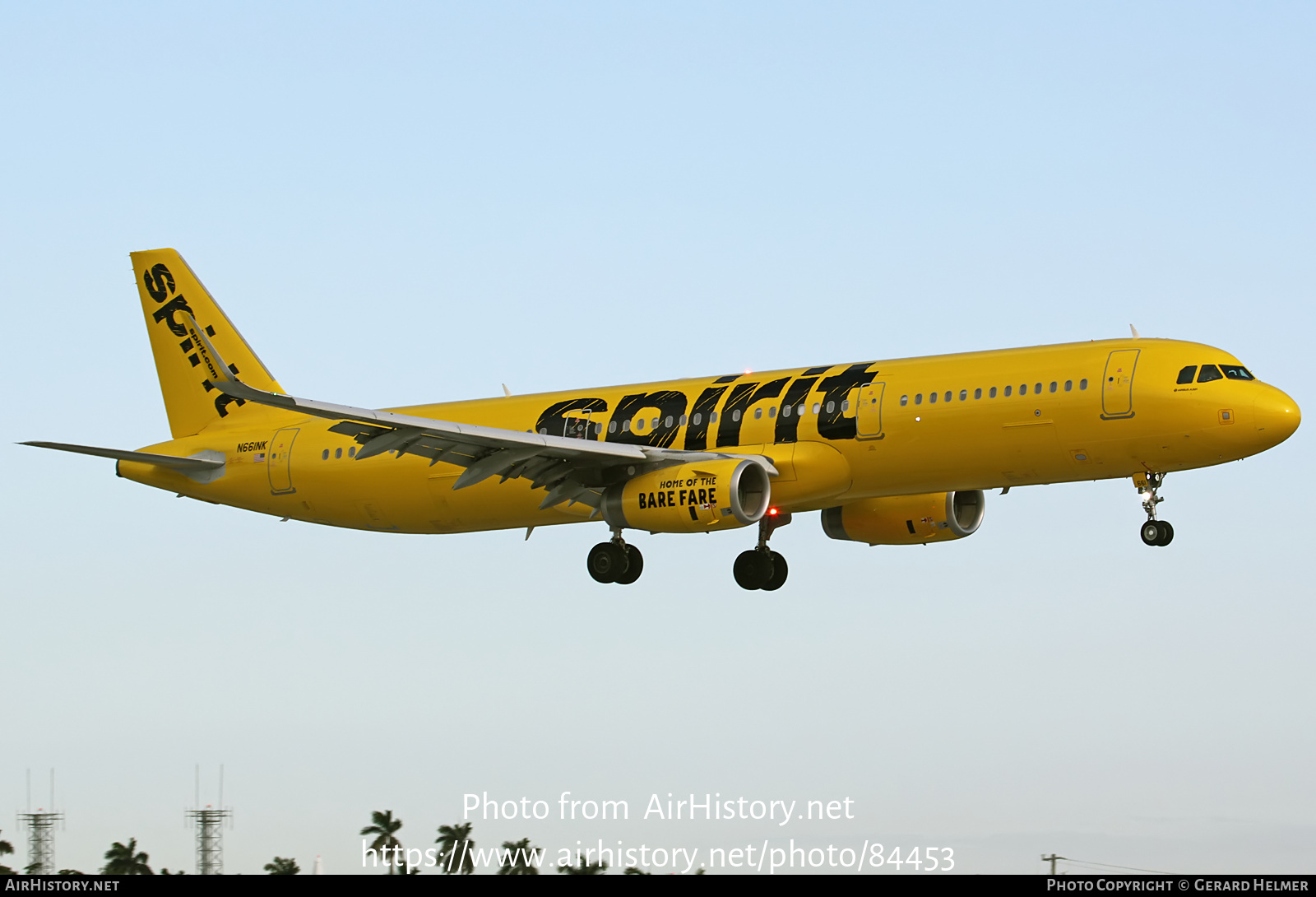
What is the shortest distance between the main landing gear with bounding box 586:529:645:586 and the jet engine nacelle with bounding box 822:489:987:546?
5.68 metres

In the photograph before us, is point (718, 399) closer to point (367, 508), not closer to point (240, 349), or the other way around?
point (367, 508)

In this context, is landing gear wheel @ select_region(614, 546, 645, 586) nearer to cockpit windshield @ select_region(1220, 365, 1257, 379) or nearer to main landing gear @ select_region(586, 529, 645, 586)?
Answer: main landing gear @ select_region(586, 529, 645, 586)

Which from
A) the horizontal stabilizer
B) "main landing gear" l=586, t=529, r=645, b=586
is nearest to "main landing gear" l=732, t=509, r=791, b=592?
"main landing gear" l=586, t=529, r=645, b=586

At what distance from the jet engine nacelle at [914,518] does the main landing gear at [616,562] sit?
568 centimetres

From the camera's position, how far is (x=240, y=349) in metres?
50.8

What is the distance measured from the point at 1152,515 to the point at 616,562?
12.0m

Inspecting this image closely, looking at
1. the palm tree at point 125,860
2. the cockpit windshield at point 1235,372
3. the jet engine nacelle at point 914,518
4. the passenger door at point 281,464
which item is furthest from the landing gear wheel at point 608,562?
the palm tree at point 125,860

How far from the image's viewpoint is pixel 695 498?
1531 inches

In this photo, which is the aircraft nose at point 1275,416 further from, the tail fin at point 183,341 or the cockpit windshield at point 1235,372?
the tail fin at point 183,341

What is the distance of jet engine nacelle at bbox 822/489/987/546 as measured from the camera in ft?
145

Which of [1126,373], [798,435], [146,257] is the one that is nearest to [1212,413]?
[1126,373]

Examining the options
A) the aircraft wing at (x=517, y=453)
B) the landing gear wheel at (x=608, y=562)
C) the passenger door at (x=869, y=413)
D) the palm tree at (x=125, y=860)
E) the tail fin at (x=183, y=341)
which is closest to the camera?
the aircraft wing at (x=517, y=453)

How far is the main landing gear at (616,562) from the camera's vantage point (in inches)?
1670
